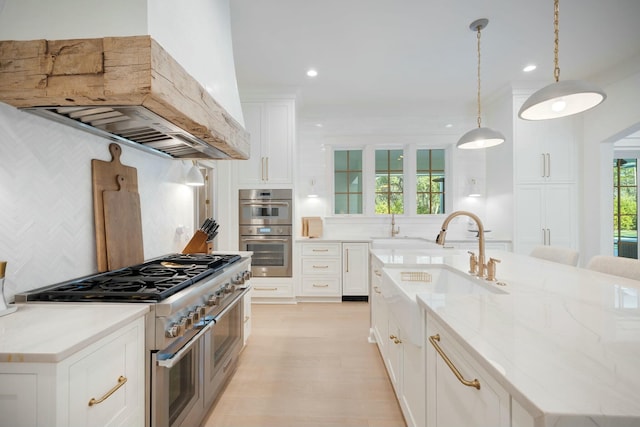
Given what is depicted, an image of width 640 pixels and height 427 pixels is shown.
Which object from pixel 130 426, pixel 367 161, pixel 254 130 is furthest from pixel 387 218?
pixel 130 426

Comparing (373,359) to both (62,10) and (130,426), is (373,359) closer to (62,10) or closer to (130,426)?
(130,426)

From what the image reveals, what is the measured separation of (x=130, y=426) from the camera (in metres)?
0.99

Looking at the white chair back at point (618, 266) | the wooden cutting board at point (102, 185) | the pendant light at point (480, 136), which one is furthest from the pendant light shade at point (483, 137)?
the wooden cutting board at point (102, 185)

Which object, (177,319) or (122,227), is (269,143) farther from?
(177,319)

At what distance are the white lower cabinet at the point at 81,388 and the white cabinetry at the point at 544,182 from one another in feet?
14.2

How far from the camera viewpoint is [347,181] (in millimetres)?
4605

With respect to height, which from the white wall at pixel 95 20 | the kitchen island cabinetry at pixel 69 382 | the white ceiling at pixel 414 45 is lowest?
the kitchen island cabinetry at pixel 69 382

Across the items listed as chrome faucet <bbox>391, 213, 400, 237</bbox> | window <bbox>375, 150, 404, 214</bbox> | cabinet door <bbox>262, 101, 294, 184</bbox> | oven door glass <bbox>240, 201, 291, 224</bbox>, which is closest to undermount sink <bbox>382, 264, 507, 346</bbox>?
oven door glass <bbox>240, 201, 291, 224</bbox>

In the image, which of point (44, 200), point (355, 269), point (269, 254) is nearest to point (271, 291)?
point (269, 254)

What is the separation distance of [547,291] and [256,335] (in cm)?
245

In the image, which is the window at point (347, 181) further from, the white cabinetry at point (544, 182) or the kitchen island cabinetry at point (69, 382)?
the kitchen island cabinetry at point (69, 382)

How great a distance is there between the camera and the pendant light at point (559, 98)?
135 centimetres

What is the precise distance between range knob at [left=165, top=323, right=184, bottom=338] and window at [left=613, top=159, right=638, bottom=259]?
21.1 feet

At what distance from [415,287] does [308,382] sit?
1.11 metres
